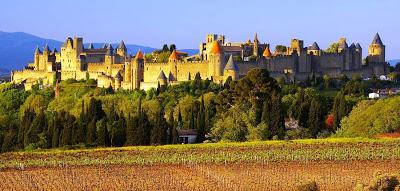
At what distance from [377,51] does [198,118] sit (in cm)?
3945

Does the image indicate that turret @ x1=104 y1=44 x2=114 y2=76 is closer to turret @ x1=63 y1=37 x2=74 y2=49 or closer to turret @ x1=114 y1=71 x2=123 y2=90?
turret @ x1=114 y1=71 x2=123 y2=90

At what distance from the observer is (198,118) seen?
2261 inches

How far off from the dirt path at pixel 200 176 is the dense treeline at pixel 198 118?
1212 centimetres

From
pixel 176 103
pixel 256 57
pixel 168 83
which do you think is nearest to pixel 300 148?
pixel 176 103

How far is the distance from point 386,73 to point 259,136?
124ft

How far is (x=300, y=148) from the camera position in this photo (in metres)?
47.6

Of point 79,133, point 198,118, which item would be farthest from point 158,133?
point 198,118

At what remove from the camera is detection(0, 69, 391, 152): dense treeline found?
53.5m

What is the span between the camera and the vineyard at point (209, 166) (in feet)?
115

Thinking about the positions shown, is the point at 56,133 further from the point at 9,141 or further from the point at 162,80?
the point at 162,80

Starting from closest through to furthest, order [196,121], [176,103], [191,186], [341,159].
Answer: [191,186]
[341,159]
[196,121]
[176,103]

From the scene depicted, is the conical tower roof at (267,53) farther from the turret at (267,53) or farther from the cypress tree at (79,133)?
the cypress tree at (79,133)

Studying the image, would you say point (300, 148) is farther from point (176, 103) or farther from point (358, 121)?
point (176, 103)

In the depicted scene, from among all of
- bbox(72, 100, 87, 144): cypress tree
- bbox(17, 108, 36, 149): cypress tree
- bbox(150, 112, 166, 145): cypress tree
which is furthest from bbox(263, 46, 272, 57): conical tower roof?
bbox(72, 100, 87, 144): cypress tree
